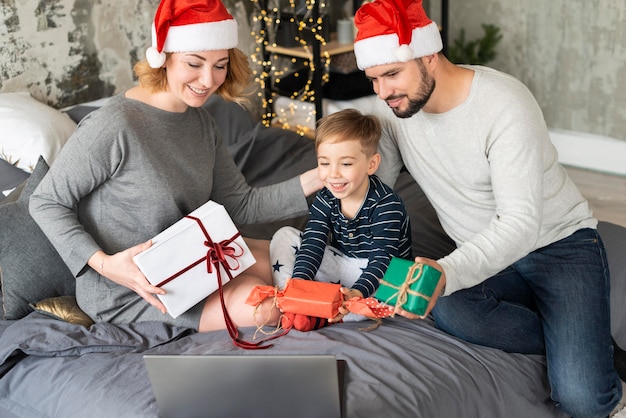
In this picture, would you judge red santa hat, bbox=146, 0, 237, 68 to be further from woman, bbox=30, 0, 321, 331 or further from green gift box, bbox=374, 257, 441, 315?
green gift box, bbox=374, 257, 441, 315

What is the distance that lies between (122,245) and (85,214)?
123mm

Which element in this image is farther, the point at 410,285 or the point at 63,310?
the point at 63,310

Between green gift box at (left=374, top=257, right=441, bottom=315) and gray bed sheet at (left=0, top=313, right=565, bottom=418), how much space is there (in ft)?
0.69

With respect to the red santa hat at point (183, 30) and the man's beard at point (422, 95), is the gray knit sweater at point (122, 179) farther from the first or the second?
the man's beard at point (422, 95)

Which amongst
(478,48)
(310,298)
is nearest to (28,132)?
(310,298)

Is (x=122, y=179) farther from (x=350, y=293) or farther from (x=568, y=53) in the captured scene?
(x=568, y=53)

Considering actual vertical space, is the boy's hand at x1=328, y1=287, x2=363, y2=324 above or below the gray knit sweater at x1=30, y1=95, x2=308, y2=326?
below

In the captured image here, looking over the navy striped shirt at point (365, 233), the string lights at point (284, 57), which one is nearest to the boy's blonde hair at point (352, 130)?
the navy striped shirt at point (365, 233)

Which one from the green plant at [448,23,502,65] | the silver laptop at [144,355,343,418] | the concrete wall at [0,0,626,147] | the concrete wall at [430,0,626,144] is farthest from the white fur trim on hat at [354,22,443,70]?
the green plant at [448,23,502,65]

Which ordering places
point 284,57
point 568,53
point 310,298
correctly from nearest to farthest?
point 310,298 < point 284,57 < point 568,53

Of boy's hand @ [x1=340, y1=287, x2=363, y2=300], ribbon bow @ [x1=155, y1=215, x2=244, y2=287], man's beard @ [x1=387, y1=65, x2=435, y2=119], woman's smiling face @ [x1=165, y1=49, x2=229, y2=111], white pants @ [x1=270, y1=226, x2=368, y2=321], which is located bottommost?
white pants @ [x1=270, y1=226, x2=368, y2=321]

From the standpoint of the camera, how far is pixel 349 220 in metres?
2.16

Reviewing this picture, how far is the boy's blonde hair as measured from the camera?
2.10 m

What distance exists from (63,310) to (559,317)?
50.8 inches
